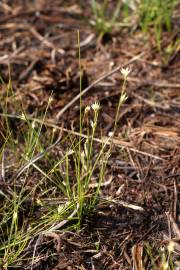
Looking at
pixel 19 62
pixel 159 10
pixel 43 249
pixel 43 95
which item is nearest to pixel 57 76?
pixel 43 95

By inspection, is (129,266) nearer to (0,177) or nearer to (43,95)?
(0,177)

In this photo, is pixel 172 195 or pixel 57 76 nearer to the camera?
pixel 172 195

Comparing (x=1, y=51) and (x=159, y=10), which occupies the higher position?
(x=159, y=10)

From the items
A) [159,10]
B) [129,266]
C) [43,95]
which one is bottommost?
[129,266]

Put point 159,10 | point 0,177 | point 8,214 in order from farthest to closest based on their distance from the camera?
point 159,10 < point 0,177 < point 8,214

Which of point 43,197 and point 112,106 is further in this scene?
point 112,106

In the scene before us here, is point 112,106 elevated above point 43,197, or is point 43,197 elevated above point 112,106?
point 112,106

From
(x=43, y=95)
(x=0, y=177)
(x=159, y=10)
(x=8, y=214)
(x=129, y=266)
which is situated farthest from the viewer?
(x=159, y=10)
